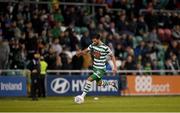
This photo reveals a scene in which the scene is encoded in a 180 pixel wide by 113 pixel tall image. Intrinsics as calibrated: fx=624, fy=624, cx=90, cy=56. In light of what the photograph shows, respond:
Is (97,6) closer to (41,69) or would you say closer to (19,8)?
(19,8)

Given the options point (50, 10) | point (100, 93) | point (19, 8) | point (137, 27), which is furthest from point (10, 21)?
point (137, 27)

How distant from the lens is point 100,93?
3281 cm

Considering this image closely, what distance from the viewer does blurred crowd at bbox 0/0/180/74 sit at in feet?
101

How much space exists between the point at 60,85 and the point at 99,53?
804 centimetres

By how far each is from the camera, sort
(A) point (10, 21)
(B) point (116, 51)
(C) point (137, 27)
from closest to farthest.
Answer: (A) point (10, 21) < (B) point (116, 51) < (C) point (137, 27)

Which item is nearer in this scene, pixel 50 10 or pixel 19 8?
pixel 19 8

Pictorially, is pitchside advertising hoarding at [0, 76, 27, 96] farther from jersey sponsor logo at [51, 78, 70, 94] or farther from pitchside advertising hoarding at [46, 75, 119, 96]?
jersey sponsor logo at [51, 78, 70, 94]

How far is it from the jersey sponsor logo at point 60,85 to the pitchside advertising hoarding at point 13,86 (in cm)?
160

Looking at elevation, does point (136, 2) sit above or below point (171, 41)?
above

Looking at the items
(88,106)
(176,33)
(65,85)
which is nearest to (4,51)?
(65,85)

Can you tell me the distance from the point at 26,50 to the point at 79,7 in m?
5.95

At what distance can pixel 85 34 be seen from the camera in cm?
3269

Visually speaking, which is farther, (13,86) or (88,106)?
(13,86)

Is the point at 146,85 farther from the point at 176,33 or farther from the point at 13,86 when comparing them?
the point at 13,86
